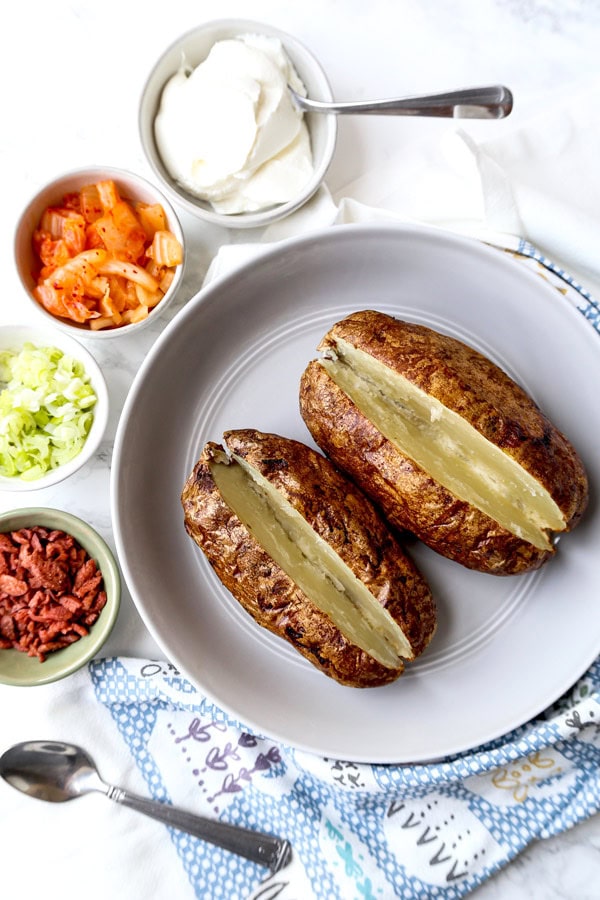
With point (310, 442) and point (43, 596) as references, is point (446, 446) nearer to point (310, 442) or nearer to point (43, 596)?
point (310, 442)

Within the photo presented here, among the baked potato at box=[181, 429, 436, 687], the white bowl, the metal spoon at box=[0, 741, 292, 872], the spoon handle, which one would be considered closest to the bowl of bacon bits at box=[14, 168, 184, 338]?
the white bowl

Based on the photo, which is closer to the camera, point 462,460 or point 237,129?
point 462,460

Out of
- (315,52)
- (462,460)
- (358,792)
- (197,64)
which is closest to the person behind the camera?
(462,460)

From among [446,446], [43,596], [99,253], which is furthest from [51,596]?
[446,446]

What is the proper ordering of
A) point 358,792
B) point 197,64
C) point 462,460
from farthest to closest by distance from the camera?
point 197,64, point 358,792, point 462,460

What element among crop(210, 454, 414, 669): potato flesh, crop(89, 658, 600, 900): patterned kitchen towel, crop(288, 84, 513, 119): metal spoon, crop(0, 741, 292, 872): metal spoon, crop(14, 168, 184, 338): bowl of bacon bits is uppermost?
crop(288, 84, 513, 119): metal spoon

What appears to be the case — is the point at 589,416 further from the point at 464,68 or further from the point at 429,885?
the point at 429,885

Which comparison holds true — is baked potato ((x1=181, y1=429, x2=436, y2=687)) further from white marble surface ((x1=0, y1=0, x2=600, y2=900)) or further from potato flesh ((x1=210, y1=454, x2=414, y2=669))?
white marble surface ((x1=0, y1=0, x2=600, y2=900))
